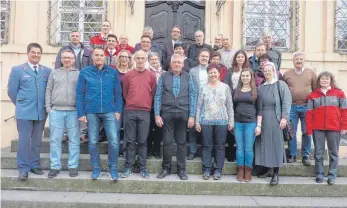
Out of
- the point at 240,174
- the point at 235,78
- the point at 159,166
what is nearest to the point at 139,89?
the point at 159,166

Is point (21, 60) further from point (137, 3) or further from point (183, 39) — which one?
point (183, 39)

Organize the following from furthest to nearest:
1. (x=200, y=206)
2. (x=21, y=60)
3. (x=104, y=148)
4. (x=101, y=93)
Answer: (x=21, y=60)
(x=104, y=148)
(x=101, y=93)
(x=200, y=206)

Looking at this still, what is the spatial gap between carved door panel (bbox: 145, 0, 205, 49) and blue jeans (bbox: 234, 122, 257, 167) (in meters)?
3.63

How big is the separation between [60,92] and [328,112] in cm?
395

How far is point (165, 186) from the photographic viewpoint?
5168 millimetres

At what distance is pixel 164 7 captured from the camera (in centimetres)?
845

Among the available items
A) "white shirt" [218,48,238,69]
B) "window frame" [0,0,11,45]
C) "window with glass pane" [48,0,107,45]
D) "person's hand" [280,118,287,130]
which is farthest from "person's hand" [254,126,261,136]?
"window frame" [0,0,11,45]

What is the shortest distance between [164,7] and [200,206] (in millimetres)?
5244

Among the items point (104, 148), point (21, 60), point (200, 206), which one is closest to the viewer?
point (200, 206)

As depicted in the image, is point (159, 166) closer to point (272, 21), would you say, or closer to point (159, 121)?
point (159, 121)

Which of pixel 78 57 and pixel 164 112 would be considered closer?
pixel 164 112

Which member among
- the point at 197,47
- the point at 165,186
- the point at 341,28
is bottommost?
the point at 165,186

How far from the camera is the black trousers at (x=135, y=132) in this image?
205 inches

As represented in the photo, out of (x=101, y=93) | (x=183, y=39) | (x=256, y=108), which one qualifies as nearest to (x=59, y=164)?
(x=101, y=93)
